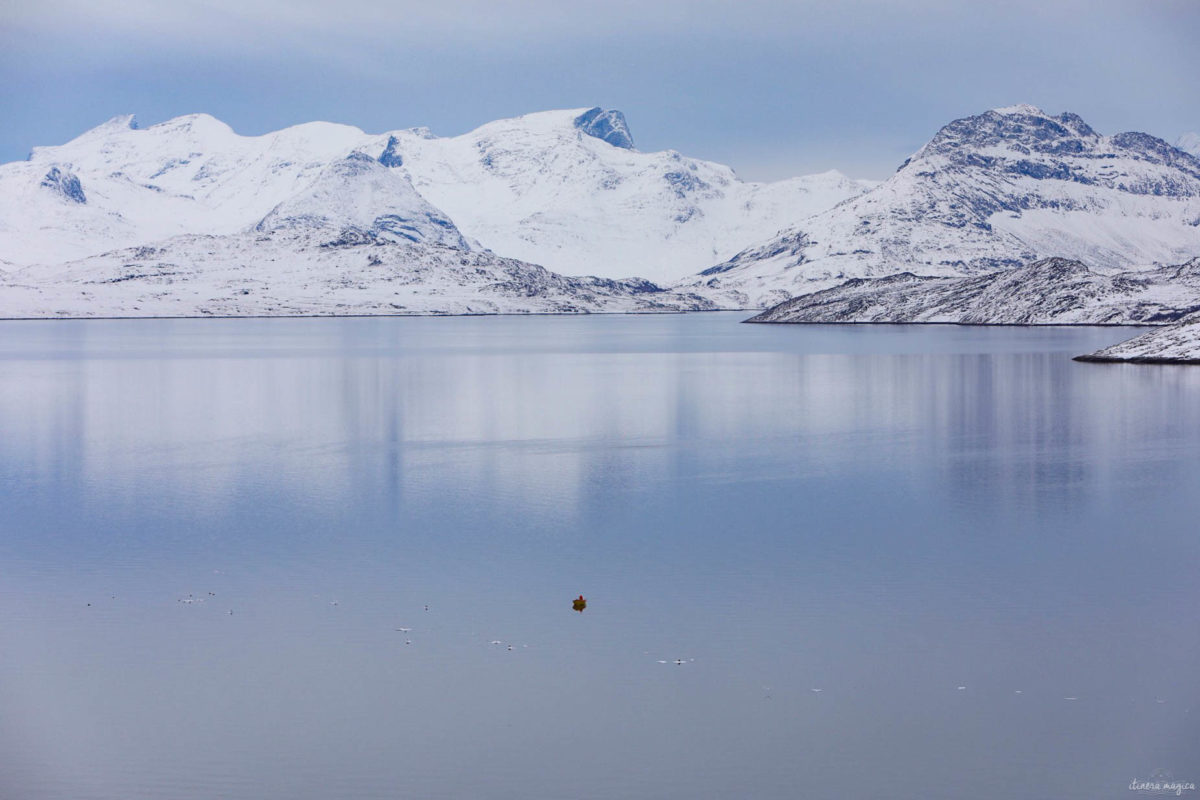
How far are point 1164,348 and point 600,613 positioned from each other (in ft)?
332

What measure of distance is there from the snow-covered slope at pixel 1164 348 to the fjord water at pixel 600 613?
5572 centimetres

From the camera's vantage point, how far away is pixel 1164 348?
11238 centimetres

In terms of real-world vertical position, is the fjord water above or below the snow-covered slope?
below

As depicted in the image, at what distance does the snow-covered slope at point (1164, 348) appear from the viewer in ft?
361

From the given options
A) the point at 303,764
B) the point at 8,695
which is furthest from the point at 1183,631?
the point at 8,695

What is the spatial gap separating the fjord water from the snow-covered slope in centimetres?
5572

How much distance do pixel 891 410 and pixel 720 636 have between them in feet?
162

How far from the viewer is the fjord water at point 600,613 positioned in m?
18.5

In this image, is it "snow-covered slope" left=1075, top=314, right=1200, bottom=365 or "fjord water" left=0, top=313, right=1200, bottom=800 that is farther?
"snow-covered slope" left=1075, top=314, right=1200, bottom=365

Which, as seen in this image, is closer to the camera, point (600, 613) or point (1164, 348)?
point (600, 613)

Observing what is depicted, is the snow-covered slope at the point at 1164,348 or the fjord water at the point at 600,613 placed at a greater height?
the snow-covered slope at the point at 1164,348

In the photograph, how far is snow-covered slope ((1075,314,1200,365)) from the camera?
10994cm

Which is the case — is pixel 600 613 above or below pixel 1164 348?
below

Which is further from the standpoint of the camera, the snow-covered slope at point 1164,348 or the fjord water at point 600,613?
the snow-covered slope at point 1164,348
